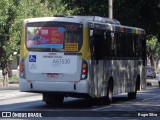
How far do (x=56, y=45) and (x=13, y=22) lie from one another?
22657 mm

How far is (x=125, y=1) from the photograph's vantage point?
38.6 metres

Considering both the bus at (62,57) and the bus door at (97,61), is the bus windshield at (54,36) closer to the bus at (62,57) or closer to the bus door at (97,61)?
the bus at (62,57)

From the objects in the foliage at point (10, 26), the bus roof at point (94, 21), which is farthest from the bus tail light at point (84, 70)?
the foliage at point (10, 26)

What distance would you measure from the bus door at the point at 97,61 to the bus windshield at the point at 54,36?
69cm

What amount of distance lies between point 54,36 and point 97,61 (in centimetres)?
193

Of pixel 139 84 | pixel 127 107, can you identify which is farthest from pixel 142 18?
pixel 127 107

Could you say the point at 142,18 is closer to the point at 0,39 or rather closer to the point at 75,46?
the point at 0,39

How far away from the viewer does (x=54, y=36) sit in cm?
1994

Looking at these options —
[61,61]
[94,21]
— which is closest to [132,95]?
[94,21]

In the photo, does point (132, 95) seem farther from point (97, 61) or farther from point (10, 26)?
point (10, 26)

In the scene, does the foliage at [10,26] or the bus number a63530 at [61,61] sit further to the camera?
the foliage at [10,26]

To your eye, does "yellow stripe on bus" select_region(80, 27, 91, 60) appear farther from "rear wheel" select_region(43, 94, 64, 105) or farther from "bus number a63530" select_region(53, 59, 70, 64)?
"rear wheel" select_region(43, 94, 64, 105)

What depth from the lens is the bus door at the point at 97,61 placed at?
66.5 feet

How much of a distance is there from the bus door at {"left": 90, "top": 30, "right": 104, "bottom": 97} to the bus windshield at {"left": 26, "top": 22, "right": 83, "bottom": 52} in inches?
27.1
